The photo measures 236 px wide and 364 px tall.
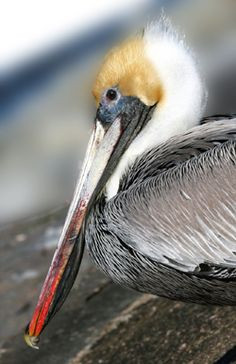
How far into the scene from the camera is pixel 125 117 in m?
4.10

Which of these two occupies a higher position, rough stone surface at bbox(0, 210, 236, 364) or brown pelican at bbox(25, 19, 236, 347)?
brown pelican at bbox(25, 19, 236, 347)

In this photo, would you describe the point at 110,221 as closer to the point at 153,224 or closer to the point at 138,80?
the point at 153,224

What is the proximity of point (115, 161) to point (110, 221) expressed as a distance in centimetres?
31

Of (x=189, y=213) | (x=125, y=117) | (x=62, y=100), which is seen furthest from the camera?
(x=62, y=100)

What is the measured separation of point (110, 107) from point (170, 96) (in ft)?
0.86

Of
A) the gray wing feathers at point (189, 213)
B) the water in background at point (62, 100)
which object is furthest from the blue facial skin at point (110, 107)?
the water in background at point (62, 100)

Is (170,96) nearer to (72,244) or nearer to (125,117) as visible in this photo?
(125,117)

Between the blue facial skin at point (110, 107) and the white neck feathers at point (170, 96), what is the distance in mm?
139

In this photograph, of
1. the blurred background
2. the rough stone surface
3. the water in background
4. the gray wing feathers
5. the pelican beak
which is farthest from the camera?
the water in background

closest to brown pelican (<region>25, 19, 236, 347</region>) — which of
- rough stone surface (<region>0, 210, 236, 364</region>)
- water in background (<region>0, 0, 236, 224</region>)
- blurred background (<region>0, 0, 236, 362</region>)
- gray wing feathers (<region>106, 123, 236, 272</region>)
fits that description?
gray wing feathers (<region>106, 123, 236, 272</region>)

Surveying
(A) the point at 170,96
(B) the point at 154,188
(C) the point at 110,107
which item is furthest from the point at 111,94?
(B) the point at 154,188

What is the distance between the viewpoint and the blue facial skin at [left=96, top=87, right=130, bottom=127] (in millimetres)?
4078

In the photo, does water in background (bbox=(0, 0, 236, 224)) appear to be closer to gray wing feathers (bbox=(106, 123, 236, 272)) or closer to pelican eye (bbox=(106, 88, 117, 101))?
pelican eye (bbox=(106, 88, 117, 101))

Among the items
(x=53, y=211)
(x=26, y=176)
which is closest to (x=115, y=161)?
(x=53, y=211)
